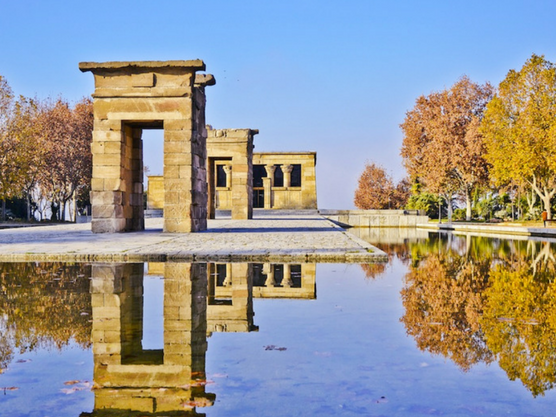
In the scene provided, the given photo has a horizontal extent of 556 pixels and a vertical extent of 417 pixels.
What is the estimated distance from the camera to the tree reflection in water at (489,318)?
3961 millimetres

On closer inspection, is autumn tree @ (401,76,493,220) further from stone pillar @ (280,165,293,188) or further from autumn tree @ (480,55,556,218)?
stone pillar @ (280,165,293,188)

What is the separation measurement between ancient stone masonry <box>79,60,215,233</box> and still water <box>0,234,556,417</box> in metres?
9.91

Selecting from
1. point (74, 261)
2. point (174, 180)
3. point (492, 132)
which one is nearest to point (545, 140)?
point (492, 132)

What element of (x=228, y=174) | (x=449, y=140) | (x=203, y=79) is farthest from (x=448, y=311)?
(x=228, y=174)

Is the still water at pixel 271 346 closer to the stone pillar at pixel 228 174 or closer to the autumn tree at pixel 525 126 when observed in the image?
the autumn tree at pixel 525 126

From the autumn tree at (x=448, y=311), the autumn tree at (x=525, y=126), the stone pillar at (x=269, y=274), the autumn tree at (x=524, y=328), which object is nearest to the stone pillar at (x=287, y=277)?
the stone pillar at (x=269, y=274)

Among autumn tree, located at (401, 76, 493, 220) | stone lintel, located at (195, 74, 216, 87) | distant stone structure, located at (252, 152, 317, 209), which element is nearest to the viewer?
stone lintel, located at (195, 74, 216, 87)

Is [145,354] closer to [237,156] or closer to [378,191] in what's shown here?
[237,156]

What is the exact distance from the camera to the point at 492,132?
124 ft

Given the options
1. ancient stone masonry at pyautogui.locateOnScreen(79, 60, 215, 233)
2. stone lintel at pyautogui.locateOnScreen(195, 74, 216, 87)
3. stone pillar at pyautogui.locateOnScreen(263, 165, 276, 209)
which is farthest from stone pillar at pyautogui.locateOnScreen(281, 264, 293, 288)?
stone pillar at pyautogui.locateOnScreen(263, 165, 276, 209)

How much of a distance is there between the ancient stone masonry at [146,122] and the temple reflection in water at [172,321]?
855cm

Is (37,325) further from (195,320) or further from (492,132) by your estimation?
(492,132)

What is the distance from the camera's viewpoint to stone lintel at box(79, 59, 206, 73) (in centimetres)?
1731

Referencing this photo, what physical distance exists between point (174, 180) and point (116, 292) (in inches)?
447
